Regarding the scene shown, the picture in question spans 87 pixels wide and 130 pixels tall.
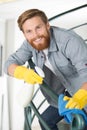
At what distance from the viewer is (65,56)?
1339 mm

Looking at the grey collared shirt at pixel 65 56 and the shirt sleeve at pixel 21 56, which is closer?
the grey collared shirt at pixel 65 56

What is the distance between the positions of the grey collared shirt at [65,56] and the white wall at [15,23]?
1.03 m

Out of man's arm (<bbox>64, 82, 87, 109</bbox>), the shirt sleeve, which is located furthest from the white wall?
man's arm (<bbox>64, 82, 87, 109</bbox>)

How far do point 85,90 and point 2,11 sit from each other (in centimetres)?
208

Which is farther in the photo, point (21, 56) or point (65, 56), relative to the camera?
point (21, 56)

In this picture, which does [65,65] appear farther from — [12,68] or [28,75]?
[12,68]

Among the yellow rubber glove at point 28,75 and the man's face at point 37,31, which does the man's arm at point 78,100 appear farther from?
the man's face at point 37,31

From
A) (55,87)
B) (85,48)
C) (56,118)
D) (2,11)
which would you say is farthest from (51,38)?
(2,11)

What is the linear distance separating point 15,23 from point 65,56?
161 cm

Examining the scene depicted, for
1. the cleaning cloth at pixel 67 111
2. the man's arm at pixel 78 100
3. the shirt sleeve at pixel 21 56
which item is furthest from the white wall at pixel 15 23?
the cleaning cloth at pixel 67 111

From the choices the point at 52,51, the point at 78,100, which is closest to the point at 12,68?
the point at 52,51

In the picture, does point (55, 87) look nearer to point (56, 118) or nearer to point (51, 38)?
point (56, 118)

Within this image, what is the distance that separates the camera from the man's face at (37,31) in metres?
1.29

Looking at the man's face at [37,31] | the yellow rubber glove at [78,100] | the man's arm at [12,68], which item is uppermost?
the man's face at [37,31]
